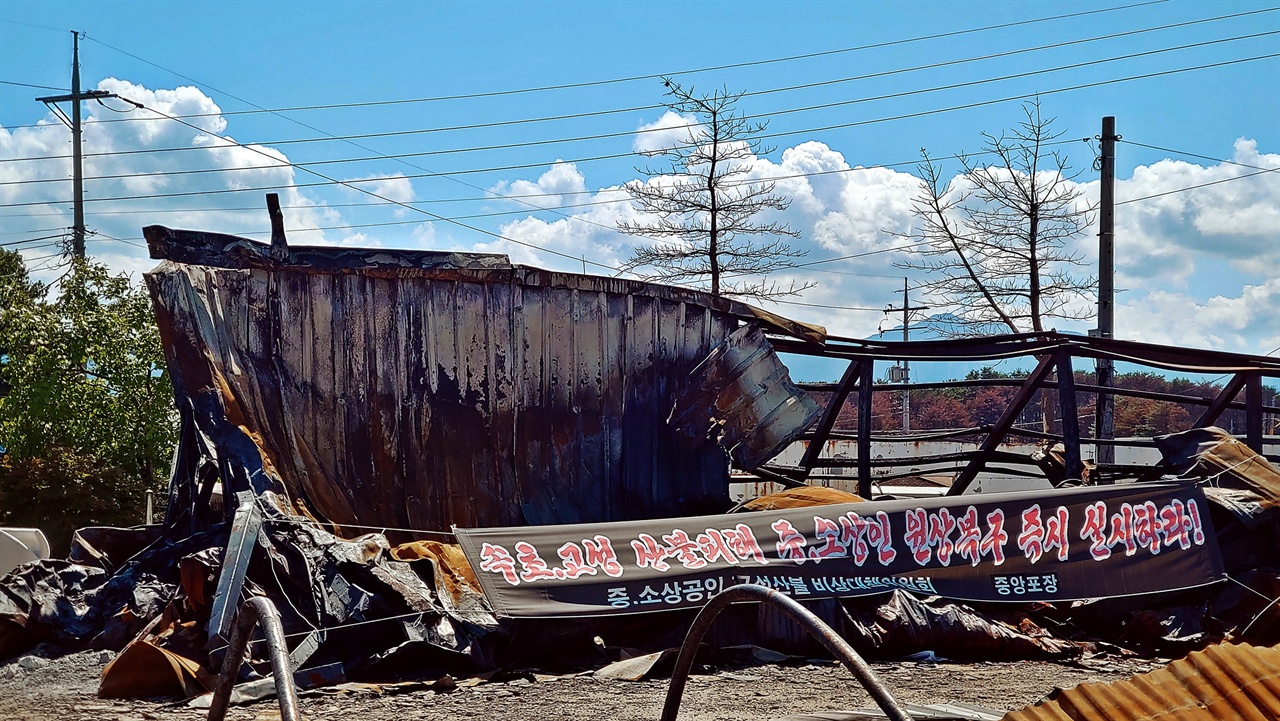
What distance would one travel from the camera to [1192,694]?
10.5ft

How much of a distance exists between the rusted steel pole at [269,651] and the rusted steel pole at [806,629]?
138cm

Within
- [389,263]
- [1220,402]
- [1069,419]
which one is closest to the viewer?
[389,263]

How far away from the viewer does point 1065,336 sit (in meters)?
11.5

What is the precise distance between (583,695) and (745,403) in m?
4.46

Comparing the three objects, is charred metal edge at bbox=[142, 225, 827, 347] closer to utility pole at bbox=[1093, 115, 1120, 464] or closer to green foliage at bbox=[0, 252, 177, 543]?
utility pole at bbox=[1093, 115, 1120, 464]

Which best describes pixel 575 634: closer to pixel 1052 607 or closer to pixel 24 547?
pixel 1052 607

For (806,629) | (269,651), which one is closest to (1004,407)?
(806,629)

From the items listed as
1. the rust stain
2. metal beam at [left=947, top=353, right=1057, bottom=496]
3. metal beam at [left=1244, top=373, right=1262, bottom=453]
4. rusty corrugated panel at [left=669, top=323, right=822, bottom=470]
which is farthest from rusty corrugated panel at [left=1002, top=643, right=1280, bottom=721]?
metal beam at [left=1244, top=373, right=1262, bottom=453]

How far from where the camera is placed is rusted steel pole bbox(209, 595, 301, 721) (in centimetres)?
247

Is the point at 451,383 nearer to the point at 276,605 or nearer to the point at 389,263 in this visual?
the point at 389,263

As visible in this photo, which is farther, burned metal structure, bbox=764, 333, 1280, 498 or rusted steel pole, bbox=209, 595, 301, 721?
burned metal structure, bbox=764, 333, 1280, 498

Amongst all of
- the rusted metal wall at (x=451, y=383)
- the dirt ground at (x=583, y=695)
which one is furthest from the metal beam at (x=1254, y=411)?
the rusted metal wall at (x=451, y=383)

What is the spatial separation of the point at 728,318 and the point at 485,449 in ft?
10.2

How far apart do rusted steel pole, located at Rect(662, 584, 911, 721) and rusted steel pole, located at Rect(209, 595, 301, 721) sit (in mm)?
1381
